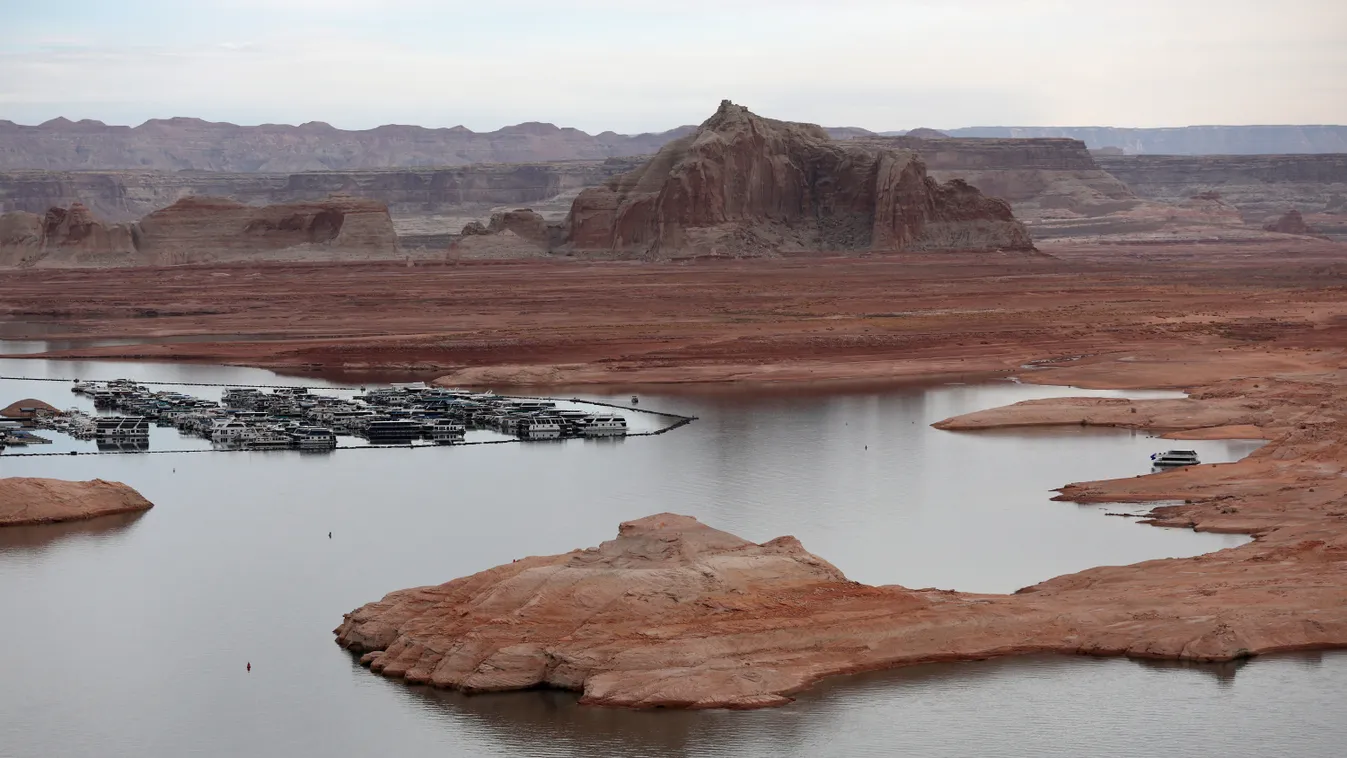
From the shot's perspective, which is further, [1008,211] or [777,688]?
[1008,211]

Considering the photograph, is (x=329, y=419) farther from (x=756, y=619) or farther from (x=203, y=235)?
(x=203, y=235)

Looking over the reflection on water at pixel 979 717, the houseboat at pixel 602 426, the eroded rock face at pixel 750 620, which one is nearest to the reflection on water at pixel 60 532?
the eroded rock face at pixel 750 620

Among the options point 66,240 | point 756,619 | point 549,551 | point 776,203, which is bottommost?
point 549,551

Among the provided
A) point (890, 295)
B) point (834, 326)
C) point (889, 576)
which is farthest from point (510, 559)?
point (890, 295)

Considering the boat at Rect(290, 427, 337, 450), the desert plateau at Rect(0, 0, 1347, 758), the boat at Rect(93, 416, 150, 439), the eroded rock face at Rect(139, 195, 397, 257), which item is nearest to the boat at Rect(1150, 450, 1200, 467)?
the desert plateau at Rect(0, 0, 1347, 758)

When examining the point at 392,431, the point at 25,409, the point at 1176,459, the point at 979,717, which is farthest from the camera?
the point at 25,409

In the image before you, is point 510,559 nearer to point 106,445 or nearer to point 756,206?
point 106,445

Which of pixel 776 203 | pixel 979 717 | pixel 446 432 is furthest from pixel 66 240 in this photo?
pixel 979 717
